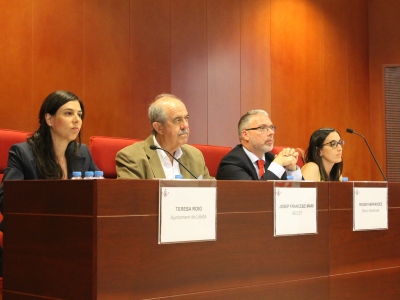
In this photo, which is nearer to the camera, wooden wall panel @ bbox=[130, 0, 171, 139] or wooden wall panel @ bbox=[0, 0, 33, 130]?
wooden wall panel @ bbox=[0, 0, 33, 130]

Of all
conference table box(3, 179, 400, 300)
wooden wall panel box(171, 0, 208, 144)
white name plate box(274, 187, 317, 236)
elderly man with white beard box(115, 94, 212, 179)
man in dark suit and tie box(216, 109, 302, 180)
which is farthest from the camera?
wooden wall panel box(171, 0, 208, 144)

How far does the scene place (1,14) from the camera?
11.6 feet

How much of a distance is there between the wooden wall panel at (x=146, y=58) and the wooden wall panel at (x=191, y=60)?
0.27 ft

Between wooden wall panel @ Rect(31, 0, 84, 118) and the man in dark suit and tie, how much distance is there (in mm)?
1199

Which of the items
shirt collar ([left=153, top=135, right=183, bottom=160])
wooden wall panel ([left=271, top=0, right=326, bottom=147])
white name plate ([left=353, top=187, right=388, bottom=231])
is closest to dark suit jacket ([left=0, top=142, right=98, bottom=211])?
shirt collar ([left=153, top=135, right=183, bottom=160])

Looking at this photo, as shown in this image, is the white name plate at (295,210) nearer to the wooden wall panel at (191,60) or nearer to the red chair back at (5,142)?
the red chair back at (5,142)

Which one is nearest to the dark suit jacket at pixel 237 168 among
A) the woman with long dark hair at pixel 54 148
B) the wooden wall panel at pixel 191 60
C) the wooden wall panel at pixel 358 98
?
the woman with long dark hair at pixel 54 148

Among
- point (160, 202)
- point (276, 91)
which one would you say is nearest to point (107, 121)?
point (276, 91)

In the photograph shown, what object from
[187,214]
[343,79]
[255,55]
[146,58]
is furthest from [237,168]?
[343,79]

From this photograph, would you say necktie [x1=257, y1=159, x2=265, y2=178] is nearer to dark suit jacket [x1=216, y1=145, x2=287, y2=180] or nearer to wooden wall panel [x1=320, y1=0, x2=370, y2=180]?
dark suit jacket [x1=216, y1=145, x2=287, y2=180]

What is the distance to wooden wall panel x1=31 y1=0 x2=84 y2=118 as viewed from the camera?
12.2 ft

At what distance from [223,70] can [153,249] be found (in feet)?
11.2

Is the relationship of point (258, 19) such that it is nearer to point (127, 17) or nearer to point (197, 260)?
point (127, 17)

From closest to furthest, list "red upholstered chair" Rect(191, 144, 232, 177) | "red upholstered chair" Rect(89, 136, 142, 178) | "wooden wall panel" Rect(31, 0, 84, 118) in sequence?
1. "red upholstered chair" Rect(89, 136, 142, 178)
2. "wooden wall panel" Rect(31, 0, 84, 118)
3. "red upholstered chair" Rect(191, 144, 232, 177)
